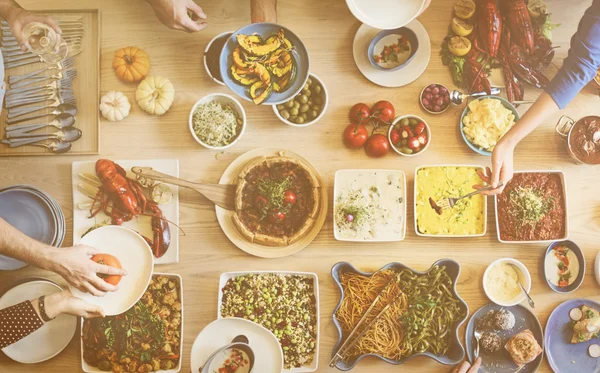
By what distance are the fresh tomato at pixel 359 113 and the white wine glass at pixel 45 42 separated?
176 cm

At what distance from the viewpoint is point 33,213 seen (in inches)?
109

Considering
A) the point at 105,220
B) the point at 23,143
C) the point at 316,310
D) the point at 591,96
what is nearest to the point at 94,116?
the point at 23,143

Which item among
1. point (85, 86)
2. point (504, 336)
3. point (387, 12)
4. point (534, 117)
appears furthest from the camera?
point (85, 86)

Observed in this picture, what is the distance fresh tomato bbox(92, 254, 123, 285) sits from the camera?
8.34ft

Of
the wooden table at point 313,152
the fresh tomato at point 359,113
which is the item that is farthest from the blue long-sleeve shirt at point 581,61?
the fresh tomato at point 359,113

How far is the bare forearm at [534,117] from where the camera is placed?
2.40 meters

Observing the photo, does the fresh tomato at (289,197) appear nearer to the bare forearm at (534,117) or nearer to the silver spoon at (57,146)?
the bare forearm at (534,117)

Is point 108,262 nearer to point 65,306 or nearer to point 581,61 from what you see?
point 65,306

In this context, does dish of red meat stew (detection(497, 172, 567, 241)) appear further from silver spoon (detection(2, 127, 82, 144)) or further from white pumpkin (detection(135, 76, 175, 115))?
silver spoon (detection(2, 127, 82, 144))

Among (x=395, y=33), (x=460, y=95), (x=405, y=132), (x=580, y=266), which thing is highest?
(x=395, y=33)

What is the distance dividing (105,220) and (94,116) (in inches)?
25.0

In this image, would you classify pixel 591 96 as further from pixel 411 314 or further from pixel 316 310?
pixel 316 310

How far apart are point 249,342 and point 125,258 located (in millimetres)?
840

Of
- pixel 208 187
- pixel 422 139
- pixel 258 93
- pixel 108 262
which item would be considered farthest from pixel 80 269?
pixel 422 139
